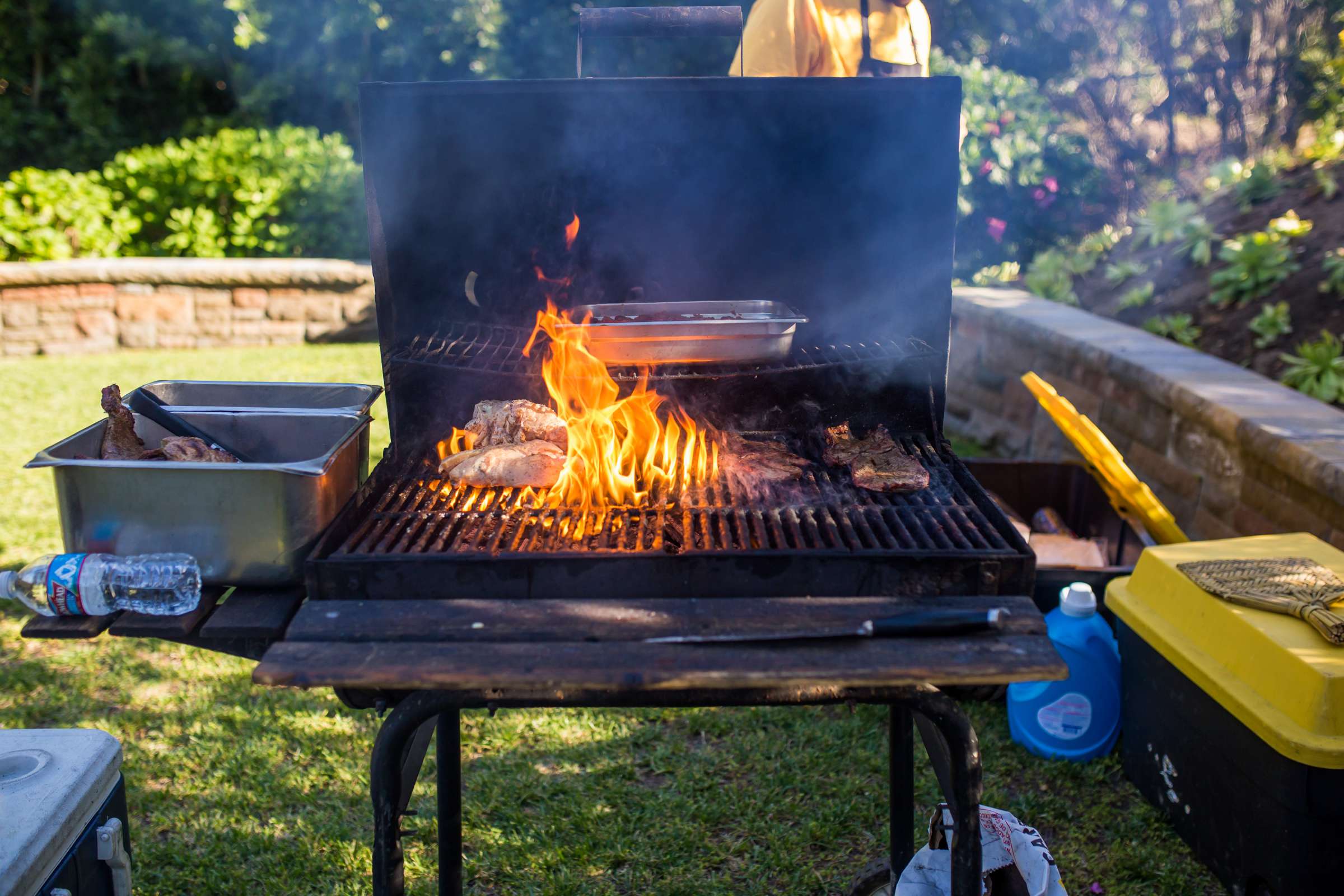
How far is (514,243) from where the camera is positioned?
2461 mm

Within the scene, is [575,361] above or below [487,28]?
below

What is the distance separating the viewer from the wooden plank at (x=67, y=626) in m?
1.67

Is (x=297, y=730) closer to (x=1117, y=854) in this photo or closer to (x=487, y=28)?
(x=1117, y=854)

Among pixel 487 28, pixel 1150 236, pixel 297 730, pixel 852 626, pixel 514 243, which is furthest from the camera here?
pixel 487 28

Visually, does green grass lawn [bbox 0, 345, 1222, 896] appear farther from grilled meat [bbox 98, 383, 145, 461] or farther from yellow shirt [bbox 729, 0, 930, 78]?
yellow shirt [bbox 729, 0, 930, 78]

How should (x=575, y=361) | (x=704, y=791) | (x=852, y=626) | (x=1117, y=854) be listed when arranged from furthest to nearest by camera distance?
(x=704, y=791) < (x=1117, y=854) < (x=575, y=361) < (x=852, y=626)

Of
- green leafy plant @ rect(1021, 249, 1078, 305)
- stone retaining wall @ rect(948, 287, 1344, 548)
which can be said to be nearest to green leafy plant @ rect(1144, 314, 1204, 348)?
stone retaining wall @ rect(948, 287, 1344, 548)

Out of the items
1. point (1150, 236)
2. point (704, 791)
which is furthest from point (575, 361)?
point (1150, 236)

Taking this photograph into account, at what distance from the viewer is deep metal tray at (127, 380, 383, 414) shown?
2.21 metres

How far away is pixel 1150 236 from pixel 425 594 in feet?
19.7

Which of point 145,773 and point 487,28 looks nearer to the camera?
point 145,773

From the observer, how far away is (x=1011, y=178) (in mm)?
7309

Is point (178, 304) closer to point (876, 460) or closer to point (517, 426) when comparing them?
point (517, 426)

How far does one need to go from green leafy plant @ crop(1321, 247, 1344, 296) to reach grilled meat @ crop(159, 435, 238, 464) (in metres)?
4.85
